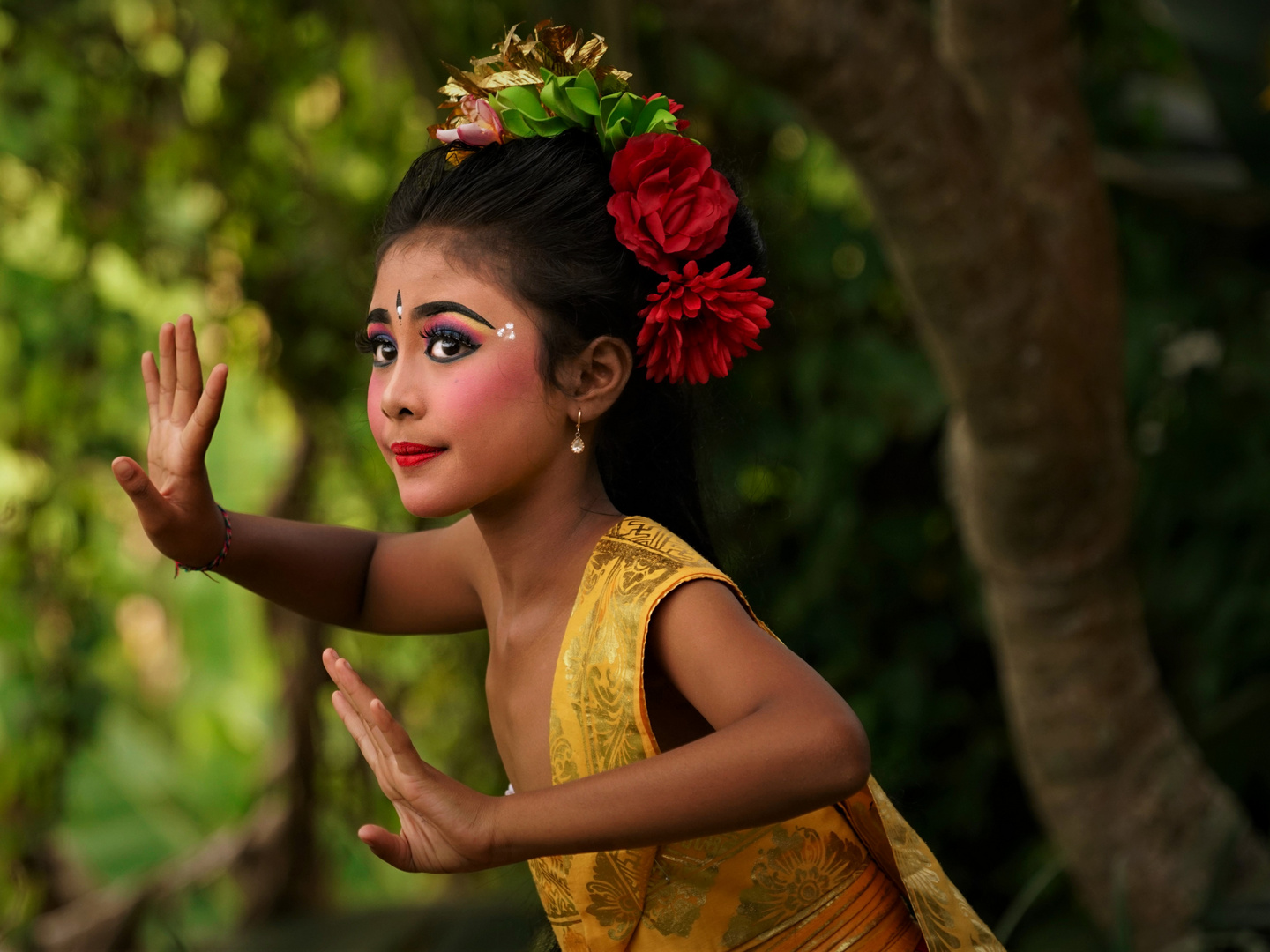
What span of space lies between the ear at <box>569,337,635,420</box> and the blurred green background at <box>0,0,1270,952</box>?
135cm

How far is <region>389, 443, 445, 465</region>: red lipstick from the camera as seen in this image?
1065mm

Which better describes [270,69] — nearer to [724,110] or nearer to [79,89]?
[79,89]

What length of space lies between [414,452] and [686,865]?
16.6 inches

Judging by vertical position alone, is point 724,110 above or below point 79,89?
below

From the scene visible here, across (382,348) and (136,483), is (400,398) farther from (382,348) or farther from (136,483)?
(136,483)

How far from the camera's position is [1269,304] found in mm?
2699

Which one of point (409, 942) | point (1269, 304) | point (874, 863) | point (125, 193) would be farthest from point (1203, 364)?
point (125, 193)

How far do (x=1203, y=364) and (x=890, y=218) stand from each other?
3.89 feet

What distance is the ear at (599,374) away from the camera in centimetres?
113

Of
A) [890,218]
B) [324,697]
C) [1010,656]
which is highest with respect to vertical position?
[890,218]

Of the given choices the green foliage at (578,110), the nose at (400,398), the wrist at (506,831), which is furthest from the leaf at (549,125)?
the wrist at (506,831)

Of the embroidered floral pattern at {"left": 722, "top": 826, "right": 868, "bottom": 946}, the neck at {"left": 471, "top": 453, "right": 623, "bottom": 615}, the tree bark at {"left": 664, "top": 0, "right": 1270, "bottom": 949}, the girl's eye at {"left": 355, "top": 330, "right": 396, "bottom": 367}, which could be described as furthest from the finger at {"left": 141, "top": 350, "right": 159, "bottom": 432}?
the tree bark at {"left": 664, "top": 0, "right": 1270, "bottom": 949}

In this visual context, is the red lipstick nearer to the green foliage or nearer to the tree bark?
the green foliage

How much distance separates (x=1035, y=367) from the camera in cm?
188
